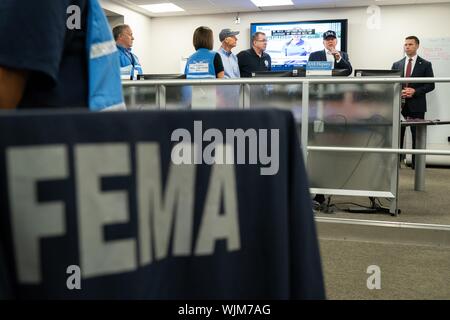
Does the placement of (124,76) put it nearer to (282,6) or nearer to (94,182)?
(94,182)

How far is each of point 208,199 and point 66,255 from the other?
15 cm

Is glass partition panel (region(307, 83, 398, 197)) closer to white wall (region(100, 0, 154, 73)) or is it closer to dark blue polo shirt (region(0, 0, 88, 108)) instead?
dark blue polo shirt (region(0, 0, 88, 108))

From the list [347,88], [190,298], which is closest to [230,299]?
[190,298]

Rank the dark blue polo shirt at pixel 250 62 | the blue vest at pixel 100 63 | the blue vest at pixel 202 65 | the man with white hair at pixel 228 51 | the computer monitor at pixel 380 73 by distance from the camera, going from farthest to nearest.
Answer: the dark blue polo shirt at pixel 250 62, the man with white hair at pixel 228 51, the blue vest at pixel 202 65, the computer monitor at pixel 380 73, the blue vest at pixel 100 63

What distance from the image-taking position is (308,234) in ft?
1.60

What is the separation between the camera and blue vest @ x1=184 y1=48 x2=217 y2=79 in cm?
331

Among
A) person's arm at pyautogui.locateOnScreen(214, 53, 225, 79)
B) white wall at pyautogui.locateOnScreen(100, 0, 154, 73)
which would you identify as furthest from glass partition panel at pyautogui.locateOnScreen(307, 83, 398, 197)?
white wall at pyautogui.locateOnScreen(100, 0, 154, 73)

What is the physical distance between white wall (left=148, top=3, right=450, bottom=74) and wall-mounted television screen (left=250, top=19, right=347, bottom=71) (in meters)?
0.15

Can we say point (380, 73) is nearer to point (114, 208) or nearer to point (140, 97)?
point (140, 97)

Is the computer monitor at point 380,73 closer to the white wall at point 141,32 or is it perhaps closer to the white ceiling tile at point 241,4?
the white ceiling tile at point 241,4

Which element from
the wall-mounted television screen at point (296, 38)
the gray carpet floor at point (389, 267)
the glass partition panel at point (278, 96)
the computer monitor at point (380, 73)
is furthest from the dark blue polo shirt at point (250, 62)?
the wall-mounted television screen at point (296, 38)

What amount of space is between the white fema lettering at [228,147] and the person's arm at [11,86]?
0.31m

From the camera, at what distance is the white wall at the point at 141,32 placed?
23.8 feet

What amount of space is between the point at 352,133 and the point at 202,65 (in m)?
1.27
